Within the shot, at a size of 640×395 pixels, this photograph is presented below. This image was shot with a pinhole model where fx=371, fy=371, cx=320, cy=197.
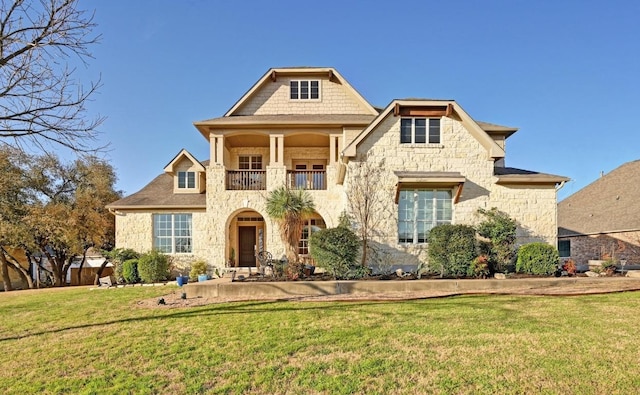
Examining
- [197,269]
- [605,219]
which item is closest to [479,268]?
[197,269]

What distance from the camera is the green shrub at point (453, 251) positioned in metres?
12.6

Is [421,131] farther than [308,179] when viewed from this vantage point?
No

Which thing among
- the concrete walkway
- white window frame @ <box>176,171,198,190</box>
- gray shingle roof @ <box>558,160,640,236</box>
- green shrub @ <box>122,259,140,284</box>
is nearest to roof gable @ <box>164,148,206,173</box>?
white window frame @ <box>176,171,198,190</box>

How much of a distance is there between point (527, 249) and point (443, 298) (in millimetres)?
4850

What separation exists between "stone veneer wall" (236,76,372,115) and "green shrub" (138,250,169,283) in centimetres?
832

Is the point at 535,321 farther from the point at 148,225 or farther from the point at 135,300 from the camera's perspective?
the point at 148,225

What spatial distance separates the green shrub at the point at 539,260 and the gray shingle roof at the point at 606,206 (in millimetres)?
12880

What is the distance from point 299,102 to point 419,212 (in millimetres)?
9078

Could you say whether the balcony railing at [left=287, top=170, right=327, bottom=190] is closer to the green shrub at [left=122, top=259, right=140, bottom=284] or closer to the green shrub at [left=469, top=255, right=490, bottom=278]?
the green shrub at [left=122, top=259, right=140, bottom=284]

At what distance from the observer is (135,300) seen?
11.3 metres

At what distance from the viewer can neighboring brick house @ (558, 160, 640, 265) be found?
21769 millimetres

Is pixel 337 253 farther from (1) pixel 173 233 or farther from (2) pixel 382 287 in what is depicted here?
(1) pixel 173 233

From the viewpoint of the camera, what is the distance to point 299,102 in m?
19.7

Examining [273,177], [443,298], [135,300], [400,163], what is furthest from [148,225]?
[443,298]
